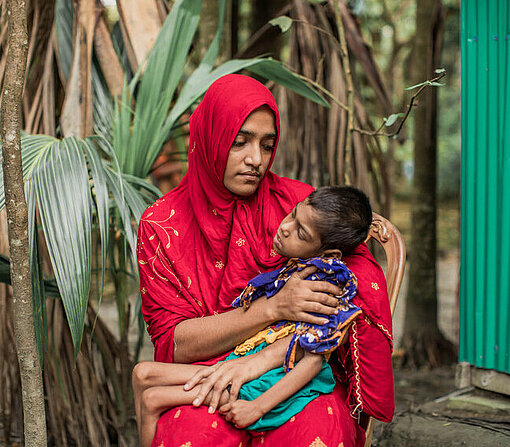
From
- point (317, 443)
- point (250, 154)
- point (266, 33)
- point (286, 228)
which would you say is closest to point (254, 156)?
point (250, 154)

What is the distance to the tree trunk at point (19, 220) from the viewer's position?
198 centimetres

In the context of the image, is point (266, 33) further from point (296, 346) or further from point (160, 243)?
point (296, 346)

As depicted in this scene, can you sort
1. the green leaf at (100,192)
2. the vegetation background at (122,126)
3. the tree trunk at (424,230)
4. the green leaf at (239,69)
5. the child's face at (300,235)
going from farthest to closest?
the tree trunk at (424,230), the green leaf at (239,69), the vegetation background at (122,126), the green leaf at (100,192), the child's face at (300,235)

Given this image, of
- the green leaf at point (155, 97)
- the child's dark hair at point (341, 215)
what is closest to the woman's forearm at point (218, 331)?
the child's dark hair at point (341, 215)

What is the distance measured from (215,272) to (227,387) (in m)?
0.48

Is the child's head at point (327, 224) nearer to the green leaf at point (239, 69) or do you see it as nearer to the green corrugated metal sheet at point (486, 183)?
the green leaf at point (239, 69)

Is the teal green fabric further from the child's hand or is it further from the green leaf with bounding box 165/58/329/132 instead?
the green leaf with bounding box 165/58/329/132

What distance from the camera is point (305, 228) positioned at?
6.65 ft

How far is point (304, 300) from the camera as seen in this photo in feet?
6.57

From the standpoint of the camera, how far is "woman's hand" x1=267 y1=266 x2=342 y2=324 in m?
1.99

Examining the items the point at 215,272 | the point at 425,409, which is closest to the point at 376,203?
the point at 425,409

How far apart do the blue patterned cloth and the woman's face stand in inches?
13.2

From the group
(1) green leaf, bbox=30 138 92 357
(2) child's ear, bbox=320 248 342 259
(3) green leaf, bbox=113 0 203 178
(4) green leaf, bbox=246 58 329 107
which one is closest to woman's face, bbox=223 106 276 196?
(2) child's ear, bbox=320 248 342 259

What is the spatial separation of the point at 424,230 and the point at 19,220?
368cm
